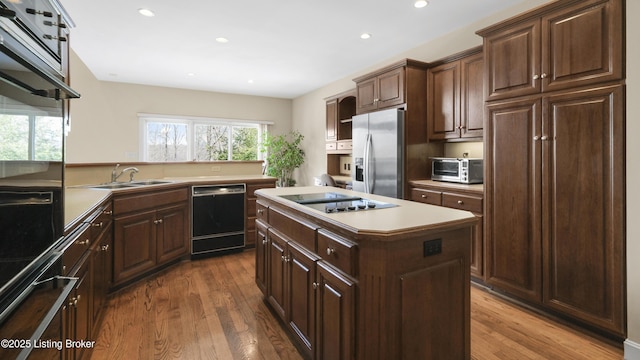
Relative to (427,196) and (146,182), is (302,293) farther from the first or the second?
(146,182)

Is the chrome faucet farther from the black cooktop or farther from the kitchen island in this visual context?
the kitchen island

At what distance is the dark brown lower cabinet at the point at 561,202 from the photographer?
1.96 m

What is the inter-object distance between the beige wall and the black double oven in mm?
4652

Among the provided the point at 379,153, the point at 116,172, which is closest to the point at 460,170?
the point at 379,153

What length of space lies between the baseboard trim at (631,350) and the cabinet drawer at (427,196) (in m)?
1.57

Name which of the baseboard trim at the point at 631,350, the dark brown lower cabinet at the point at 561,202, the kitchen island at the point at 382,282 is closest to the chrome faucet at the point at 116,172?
the kitchen island at the point at 382,282

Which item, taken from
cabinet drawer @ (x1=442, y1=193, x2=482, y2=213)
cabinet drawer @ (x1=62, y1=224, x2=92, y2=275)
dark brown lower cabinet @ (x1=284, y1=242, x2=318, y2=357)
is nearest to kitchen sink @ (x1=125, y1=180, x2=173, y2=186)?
cabinet drawer @ (x1=62, y1=224, x2=92, y2=275)

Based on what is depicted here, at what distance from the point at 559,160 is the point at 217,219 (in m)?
3.26

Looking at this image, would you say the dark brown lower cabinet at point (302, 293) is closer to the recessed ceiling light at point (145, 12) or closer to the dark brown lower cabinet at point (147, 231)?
the dark brown lower cabinet at point (147, 231)

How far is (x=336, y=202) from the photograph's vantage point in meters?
2.08

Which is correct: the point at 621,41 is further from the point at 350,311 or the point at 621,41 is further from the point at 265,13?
the point at 265,13

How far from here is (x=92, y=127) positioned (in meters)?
5.65

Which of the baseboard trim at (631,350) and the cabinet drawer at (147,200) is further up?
the cabinet drawer at (147,200)

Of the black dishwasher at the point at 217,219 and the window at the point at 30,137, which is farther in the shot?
the black dishwasher at the point at 217,219
